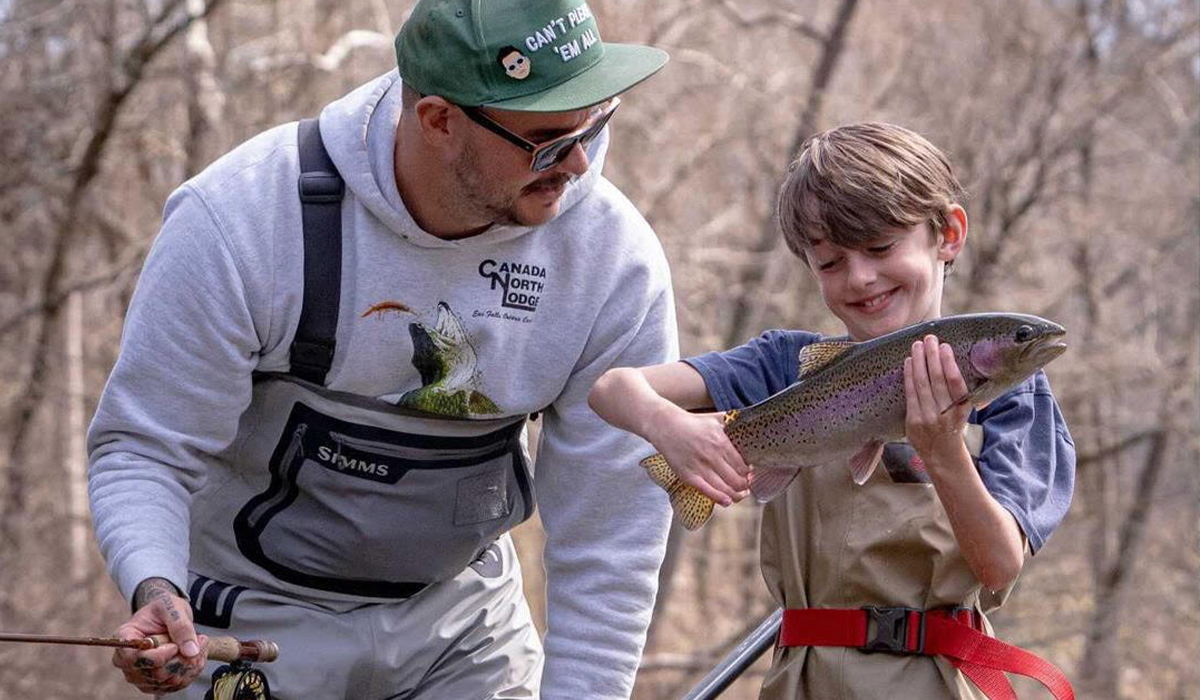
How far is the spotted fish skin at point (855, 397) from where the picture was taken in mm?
2516

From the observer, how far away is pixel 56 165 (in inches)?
358

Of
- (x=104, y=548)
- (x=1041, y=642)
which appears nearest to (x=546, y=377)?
(x=104, y=548)

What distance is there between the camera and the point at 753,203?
12109mm

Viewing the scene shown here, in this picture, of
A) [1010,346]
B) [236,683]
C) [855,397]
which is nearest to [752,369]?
[855,397]

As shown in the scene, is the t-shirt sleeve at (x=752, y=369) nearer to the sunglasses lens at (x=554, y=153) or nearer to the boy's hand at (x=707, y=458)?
the boy's hand at (x=707, y=458)

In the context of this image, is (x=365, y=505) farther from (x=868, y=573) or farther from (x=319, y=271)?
(x=868, y=573)

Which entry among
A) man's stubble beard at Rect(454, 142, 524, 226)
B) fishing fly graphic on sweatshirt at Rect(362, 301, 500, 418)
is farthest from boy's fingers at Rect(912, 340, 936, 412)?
fishing fly graphic on sweatshirt at Rect(362, 301, 500, 418)

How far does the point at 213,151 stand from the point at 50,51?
3.41 ft

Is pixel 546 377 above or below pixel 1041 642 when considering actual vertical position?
above

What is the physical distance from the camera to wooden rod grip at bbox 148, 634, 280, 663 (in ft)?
9.87

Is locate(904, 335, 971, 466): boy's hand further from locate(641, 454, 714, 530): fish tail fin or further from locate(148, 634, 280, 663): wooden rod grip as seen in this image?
locate(148, 634, 280, 663): wooden rod grip

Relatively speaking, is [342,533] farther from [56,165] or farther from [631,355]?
[56,165]

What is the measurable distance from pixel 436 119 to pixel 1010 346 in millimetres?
1356

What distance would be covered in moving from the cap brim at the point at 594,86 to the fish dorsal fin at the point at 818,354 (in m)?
0.72
